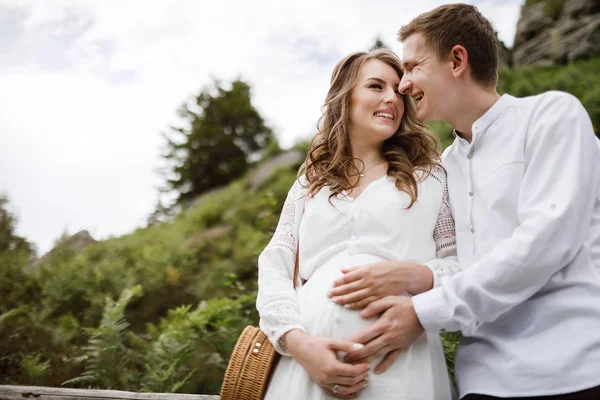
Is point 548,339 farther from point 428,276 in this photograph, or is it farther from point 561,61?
point 561,61

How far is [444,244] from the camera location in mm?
2197

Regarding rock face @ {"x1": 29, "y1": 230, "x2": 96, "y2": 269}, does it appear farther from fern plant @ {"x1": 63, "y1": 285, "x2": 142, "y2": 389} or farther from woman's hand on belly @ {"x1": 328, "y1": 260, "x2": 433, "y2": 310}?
woman's hand on belly @ {"x1": 328, "y1": 260, "x2": 433, "y2": 310}

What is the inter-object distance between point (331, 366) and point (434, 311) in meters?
0.43

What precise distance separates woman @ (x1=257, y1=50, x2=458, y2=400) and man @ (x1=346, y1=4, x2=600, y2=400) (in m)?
0.11

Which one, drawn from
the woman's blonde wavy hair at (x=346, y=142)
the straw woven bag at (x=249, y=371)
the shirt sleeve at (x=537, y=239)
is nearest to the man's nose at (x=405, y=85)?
the woman's blonde wavy hair at (x=346, y=142)

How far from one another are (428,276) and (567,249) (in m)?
0.53

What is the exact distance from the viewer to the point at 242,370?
205cm

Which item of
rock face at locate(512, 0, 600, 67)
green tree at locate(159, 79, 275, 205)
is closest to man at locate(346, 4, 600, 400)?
rock face at locate(512, 0, 600, 67)

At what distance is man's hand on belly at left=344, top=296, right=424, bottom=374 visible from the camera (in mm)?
1802

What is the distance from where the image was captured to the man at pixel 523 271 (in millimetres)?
1614

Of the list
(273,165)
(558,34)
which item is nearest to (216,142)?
(273,165)

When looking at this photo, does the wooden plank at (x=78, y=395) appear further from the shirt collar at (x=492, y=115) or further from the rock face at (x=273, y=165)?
the rock face at (x=273, y=165)

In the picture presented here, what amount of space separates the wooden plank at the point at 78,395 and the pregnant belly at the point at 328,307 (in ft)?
3.38

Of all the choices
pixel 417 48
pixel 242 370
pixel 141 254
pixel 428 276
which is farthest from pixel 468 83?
pixel 141 254
